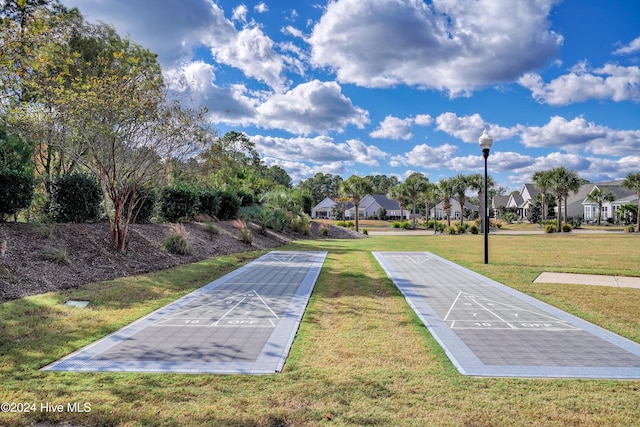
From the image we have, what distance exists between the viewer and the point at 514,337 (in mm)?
5215

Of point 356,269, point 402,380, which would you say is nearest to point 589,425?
point 402,380

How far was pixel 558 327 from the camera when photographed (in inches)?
224

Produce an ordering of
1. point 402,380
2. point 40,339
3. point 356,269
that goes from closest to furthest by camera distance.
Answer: point 402,380 < point 40,339 < point 356,269

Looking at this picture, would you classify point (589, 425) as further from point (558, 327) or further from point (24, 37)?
point (24, 37)

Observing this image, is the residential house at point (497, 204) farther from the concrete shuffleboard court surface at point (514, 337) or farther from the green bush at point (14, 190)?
the green bush at point (14, 190)

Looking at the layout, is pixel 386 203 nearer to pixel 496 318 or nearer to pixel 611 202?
pixel 611 202

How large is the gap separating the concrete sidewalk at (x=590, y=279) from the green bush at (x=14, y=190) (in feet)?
40.2

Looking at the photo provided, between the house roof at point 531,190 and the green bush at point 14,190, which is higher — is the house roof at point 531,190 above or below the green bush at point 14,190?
above

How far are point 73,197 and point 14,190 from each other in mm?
2409

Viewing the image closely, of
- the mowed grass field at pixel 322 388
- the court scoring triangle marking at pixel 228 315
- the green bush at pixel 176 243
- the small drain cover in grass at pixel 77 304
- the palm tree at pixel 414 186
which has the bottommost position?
the court scoring triangle marking at pixel 228 315

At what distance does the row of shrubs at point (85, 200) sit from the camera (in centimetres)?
944

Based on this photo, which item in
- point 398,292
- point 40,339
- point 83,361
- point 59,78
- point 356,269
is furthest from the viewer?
point 356,269

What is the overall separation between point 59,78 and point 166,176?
159 inches

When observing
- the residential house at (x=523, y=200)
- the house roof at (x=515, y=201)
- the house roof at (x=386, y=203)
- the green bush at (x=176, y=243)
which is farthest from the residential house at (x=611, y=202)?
the green bush at (x=176, y=243)
